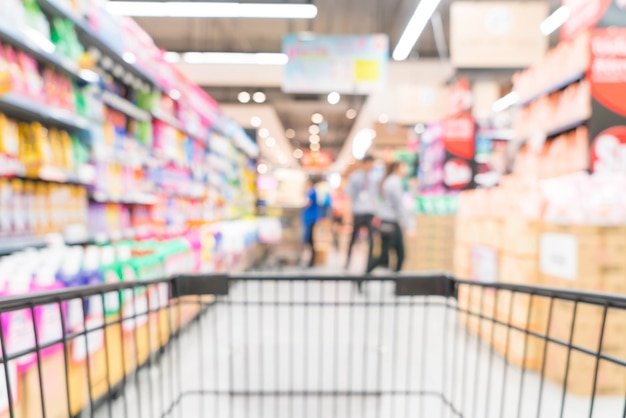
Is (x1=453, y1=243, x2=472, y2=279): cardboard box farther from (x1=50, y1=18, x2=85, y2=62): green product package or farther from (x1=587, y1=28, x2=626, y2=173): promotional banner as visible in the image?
(x1=50, y1=18, x2=85, y2=62): green product package

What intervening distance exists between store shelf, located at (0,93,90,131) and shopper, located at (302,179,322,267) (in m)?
4.13

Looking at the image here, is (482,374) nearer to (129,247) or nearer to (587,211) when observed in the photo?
(587,211)

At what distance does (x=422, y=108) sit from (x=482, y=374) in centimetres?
619

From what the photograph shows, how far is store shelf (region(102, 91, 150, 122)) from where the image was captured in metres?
2.77

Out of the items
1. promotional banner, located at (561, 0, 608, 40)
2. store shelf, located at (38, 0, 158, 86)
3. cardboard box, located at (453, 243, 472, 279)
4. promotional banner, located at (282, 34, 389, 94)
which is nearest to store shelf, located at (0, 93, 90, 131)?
store shelf, located at (38, 0, 158, 86)

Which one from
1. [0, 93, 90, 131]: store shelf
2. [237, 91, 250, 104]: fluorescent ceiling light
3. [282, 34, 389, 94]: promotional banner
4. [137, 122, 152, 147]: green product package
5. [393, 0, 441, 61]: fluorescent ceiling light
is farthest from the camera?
[237, 91, 250, 104]: fluorescent ceiling light

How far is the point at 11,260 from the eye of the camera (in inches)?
63.0

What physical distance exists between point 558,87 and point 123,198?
3.89m

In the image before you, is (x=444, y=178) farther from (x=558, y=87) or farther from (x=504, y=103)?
(x=504, y=103)

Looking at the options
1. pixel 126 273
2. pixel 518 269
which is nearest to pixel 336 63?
pixel 518 269

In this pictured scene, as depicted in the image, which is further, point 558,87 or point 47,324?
point 558,87

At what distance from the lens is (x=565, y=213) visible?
7.91 feet

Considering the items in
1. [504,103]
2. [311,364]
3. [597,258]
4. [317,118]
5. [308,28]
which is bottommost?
[311,364]

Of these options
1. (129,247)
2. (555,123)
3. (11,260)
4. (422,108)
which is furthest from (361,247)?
(11,260)
